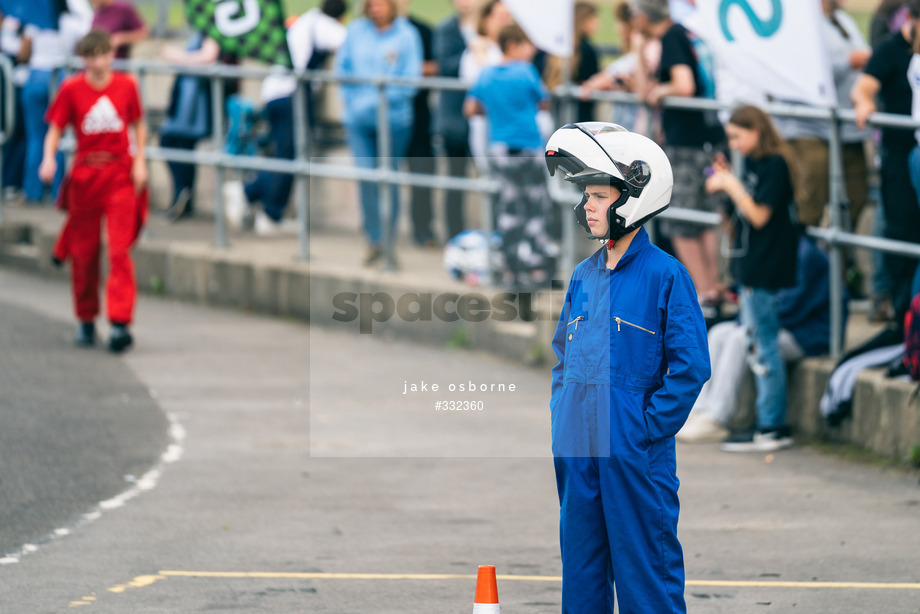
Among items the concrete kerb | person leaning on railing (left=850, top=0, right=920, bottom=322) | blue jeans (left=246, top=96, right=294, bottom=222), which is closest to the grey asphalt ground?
the concrete kerb

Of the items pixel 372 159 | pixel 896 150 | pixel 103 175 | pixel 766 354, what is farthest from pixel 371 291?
pixel 896 150

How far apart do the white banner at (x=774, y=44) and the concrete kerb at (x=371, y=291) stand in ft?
4.77

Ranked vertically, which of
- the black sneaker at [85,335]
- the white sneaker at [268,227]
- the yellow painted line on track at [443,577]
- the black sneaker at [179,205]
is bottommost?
the yellow painted line on track at [443,577]

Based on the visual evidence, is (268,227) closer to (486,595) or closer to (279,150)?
(279,150)

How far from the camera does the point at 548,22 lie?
924cm

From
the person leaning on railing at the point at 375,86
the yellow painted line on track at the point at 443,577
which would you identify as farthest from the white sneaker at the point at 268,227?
the yellow painted line on track at the point at 443,577

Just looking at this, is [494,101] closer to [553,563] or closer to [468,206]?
[468,206]

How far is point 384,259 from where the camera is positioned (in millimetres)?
11148

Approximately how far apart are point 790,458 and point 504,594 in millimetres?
2696

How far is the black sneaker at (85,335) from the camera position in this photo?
33.4ft

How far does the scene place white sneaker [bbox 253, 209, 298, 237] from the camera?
526 inches

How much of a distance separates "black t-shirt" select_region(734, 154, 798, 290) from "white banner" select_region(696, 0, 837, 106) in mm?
491

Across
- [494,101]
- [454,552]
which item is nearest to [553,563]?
[454,552]

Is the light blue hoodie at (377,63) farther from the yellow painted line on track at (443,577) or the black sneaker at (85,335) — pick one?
the yellow painted line on track at (443,577)
